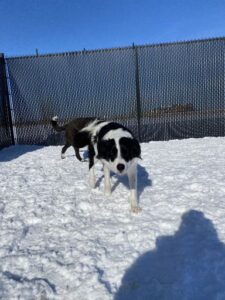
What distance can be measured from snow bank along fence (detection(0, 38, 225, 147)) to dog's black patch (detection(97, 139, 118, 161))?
225 inches


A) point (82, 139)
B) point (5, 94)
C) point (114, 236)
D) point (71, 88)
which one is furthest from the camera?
point (71, 88)

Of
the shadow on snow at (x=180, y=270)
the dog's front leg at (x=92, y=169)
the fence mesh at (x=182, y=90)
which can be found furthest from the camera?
the fence mesh at (x=182, y=90)

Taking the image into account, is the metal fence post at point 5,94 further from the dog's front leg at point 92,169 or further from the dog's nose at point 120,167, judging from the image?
the dog's nose at point 120,167

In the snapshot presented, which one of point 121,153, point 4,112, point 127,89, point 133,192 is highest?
point 127,89

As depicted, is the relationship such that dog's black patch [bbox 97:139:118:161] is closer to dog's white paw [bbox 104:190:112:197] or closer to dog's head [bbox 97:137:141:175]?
dog's head [bbox 97:137:141:175]

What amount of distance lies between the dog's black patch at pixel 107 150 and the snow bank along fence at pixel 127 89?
5709 millimetres

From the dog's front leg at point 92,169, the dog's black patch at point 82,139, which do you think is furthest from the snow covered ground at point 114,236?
the dog's black patch at point 82,139

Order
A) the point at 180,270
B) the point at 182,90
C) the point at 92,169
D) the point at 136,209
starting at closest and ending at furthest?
1. the point at 180,270
2. the point at 136,209
3. the point at 92,169
4. the point at 182,90

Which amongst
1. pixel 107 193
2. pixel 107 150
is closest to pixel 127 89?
pixel 107 193

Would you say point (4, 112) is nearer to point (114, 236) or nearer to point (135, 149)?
point (135, 149)

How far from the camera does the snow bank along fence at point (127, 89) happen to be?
10.3 meters

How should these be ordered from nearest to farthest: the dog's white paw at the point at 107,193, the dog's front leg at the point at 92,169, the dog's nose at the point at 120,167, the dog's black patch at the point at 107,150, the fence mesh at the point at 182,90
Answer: the dog's nose at the point at 120,167 < the dog's black patch at the point at 107,150 < the dog's white paw at the point at 107,193 < the dog's front leg at the point at 92,169 < the fence mesh at the point at 182,90

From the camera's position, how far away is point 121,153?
453cm

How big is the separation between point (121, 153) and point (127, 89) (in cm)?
626
